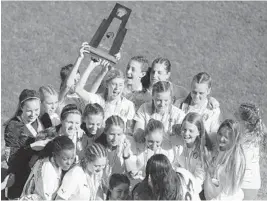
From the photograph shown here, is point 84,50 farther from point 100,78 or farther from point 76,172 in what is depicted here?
point 76,172

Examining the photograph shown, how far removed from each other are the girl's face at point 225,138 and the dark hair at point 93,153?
1273mm

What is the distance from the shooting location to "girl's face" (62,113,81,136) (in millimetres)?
6879

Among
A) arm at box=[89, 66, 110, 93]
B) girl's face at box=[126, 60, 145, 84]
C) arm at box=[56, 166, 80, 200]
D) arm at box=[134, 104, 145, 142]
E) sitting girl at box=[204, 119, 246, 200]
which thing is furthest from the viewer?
girl's face at box=[126, 60, 145, 84]

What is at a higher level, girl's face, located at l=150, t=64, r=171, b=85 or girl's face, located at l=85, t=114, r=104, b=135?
girl's face, located at l=150, t=64, r=171, b=85

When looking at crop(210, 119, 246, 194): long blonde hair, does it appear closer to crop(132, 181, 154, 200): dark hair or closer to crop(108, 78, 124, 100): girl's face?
crop(132, 181, 154, 200): dark hair

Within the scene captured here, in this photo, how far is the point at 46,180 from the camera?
21.0 ft

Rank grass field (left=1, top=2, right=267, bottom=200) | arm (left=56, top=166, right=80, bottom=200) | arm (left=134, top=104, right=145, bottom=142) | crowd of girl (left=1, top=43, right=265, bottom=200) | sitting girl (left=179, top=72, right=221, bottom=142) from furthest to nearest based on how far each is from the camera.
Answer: grass field (left=1, top=2, right=267, bottom=200) < sitting girl (left=179, top=72, right=221, bottom=142) < arm (left=134, top=104, right=145, bottom=142) < crowd of girl (left=1, top=43, right=265, bottom=200) < arm (left=56, top=166, right=80, bottom=200)

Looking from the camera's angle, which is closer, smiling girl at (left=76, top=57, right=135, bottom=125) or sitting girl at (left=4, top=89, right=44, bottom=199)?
sitting girl at (left=4, top=89, right=44, bottom=199)

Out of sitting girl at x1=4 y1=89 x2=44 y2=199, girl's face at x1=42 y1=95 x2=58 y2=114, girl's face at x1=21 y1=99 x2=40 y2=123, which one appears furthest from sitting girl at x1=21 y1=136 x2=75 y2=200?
girl's face at x1=42 y1=95 x2=58 y2=114

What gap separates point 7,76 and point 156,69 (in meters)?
5.30

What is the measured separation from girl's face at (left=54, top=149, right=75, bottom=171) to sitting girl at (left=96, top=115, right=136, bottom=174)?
53cm

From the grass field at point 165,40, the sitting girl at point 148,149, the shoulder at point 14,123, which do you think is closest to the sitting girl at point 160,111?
the sitting girl at point 148,149

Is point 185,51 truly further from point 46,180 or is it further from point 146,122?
point 46,180

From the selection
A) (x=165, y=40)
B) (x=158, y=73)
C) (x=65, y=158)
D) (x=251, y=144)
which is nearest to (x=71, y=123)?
(x=65, y=158)
